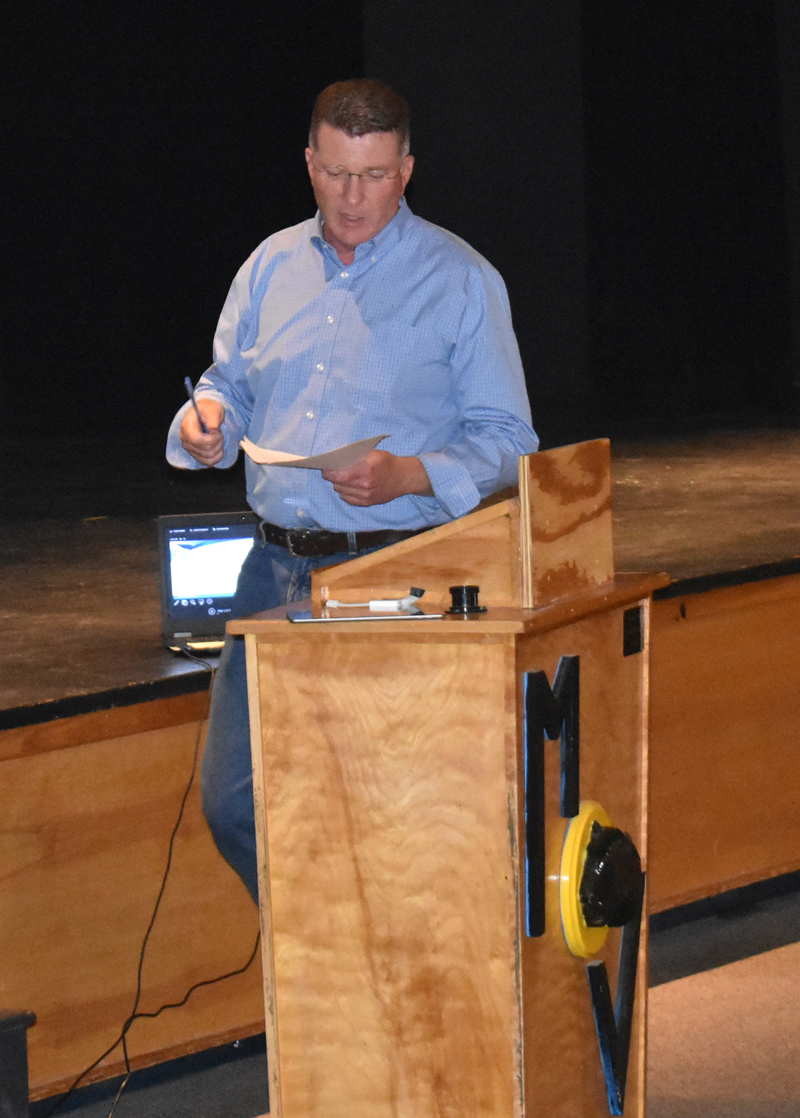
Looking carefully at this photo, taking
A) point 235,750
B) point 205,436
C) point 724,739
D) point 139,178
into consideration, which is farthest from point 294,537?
point 139,178

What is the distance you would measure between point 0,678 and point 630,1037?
3.39ft

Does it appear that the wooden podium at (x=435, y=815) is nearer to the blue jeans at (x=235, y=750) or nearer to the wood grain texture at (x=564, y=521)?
the wood grain texture at (x=564, y=521)

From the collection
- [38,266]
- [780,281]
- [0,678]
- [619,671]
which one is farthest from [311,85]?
[619,671]

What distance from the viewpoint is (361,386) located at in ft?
6.24

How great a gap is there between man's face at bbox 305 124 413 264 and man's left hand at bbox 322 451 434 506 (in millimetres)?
309

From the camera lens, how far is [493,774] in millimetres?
1512

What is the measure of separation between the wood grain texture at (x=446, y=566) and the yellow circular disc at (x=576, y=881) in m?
0.26

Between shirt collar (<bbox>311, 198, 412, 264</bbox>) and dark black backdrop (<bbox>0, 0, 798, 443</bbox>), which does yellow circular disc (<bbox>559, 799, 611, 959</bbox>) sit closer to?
shirt collar (<bbox>311, 198, 412, 264</bbox>)

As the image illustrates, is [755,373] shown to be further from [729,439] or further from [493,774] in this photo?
[493,774]

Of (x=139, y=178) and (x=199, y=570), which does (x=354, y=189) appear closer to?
(x=199, y=570)

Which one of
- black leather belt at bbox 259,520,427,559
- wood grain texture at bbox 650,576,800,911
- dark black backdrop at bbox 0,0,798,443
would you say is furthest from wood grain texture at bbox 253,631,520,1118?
dark black backdrop at bbox 0,0,798,443

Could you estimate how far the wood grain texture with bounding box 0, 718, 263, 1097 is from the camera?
2135mm

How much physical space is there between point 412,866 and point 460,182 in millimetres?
6129

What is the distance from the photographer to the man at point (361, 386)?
1879 millimetres
